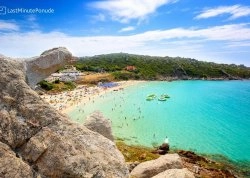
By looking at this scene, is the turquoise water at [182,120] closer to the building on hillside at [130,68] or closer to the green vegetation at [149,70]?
the green vegetation at [149,70]

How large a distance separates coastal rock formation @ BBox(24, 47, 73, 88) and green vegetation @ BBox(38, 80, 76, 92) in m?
89.9

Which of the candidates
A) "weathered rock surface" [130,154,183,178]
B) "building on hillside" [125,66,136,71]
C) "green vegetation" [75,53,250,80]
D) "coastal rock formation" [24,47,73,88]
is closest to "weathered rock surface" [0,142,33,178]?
"coastal rock formation" [24,47,73,88]

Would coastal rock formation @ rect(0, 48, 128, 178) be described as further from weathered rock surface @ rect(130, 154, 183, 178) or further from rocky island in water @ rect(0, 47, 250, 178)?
weathered rock surface @ rect(130, 154, 183, 178)

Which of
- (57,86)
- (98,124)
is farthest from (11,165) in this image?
(57,86)

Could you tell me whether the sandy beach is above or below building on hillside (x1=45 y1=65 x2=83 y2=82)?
below

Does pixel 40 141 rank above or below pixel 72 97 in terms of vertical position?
above

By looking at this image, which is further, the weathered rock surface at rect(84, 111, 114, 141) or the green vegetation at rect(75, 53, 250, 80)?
the green vegetation at rect(75, 53, 250, 80)

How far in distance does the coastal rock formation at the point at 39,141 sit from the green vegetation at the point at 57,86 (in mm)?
91483

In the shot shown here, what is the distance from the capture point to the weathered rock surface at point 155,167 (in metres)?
22.0

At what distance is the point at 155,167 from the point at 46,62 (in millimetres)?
14813

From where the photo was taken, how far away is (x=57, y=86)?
10406 centimetres

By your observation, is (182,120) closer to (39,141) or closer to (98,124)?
(98,124)

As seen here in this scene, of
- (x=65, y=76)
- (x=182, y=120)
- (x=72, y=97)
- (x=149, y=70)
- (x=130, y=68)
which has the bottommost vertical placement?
(x=182, y=120)

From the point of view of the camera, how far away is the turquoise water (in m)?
51.2
